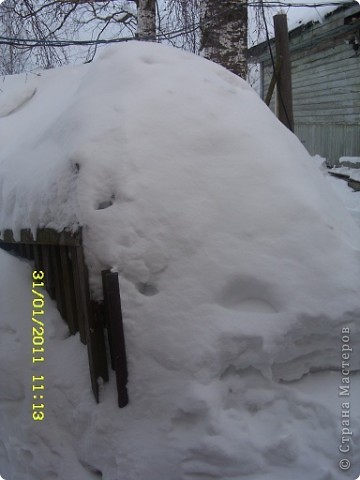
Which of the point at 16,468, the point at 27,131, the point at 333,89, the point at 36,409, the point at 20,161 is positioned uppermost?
the point at 333,89

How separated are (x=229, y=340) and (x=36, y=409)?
114 centimetres

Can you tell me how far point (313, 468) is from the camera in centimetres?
190

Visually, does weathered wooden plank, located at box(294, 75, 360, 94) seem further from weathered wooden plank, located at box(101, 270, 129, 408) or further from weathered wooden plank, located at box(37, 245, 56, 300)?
weathered wooden plank, located at box(101, 270, 129, 408)

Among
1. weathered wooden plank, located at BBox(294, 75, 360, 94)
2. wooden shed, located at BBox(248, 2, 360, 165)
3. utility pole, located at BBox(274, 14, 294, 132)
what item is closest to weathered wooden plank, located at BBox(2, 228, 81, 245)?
utility pole, located at BBox(274, 14, 294, 132)

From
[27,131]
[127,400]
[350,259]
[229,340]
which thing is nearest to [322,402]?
[229,340]

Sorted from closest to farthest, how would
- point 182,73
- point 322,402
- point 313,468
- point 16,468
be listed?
point 313,468 → point 322,402 → point 16,468 → point 182,73

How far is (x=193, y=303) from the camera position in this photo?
83.4 inches

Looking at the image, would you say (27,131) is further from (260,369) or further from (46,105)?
(260,369)

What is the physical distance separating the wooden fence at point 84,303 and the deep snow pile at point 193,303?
0.07 m

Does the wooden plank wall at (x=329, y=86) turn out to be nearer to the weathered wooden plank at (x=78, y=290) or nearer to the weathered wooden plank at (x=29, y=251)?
the weathered wooden plank at (x=29, y=251)

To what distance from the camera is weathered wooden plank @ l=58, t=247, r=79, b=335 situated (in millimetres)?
2377

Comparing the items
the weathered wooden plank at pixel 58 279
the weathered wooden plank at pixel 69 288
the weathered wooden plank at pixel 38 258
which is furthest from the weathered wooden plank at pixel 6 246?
the weathered wooden plank at pixel 69 288

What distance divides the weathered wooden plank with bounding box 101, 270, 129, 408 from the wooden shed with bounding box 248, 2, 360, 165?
861cm
